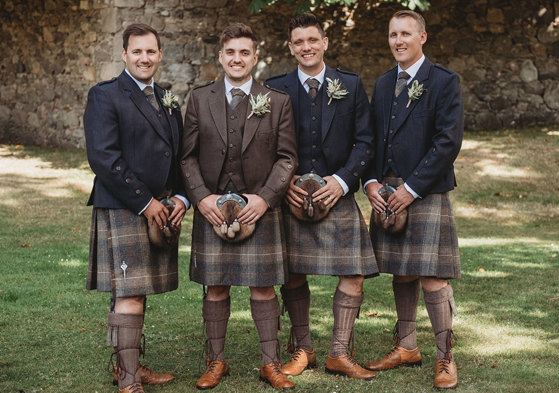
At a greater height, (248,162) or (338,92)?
(338,92)

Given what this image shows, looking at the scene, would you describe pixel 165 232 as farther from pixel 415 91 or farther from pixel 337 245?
pixel 415 91

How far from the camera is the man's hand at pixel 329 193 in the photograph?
3.98 m

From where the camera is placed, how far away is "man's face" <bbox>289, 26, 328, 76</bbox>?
4004mm

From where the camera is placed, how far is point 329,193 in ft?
13.1

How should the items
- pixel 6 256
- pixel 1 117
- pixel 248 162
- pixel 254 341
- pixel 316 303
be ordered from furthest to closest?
pixel 1 117 → pixel 6 256 → pixel 316 303 → pixel 254 341 → pixel 248 162

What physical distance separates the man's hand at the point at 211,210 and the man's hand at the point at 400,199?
3.05ft

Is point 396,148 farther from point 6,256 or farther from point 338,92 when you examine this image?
point 6,256

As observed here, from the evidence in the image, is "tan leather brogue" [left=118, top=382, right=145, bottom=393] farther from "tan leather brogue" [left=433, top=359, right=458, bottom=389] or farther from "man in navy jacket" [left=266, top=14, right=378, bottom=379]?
"tan leather brogue" [left=433, top=359, right=458, bottom=389]

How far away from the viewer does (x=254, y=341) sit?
4828 millimetres

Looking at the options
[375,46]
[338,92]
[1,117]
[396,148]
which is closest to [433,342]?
[396,148]


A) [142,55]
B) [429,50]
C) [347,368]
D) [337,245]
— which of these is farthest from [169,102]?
[429,50]

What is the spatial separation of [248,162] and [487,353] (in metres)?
1.90

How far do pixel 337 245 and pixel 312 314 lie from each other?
152 cm

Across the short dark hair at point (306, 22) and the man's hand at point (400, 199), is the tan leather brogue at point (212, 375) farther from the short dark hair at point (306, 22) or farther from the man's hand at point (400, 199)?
the short dark hair at point (306, 22)
